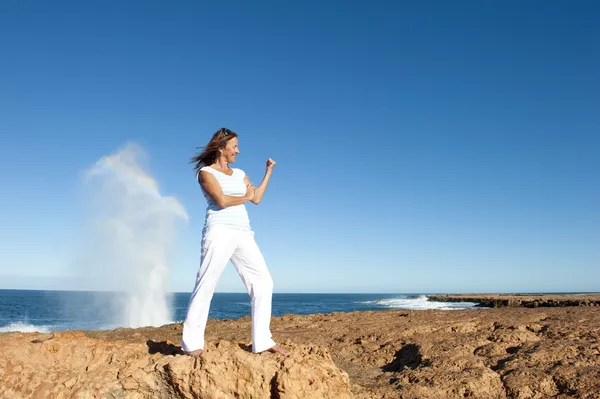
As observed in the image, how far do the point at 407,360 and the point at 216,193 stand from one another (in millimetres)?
3742

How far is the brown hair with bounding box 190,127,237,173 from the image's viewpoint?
4.11 metres

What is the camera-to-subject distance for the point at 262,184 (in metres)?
4.20

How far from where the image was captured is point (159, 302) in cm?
2853

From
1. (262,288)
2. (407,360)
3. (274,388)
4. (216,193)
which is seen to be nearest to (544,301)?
(407,360)

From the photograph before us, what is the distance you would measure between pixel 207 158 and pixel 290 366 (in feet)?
6.65

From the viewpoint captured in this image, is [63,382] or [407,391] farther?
[407,391]

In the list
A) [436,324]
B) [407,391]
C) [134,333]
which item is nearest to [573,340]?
[436,324]

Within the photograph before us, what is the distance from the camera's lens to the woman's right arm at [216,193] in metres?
3.88

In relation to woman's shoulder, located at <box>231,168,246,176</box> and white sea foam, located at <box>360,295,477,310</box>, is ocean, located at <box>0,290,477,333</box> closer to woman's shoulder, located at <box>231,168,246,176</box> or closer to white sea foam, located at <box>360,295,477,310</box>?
white sea foam, located at <box>360,295,477,310</box>

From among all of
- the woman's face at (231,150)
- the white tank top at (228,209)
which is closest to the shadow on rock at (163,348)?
the white tank top at (228,209)

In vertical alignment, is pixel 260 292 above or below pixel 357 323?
above

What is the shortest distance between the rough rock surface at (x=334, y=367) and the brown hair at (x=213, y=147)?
5.71 ft

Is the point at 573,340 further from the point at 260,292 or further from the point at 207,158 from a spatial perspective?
Result: the point at 207,158

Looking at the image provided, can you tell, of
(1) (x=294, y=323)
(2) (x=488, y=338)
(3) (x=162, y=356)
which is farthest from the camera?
(1) (x=294, y=323)
